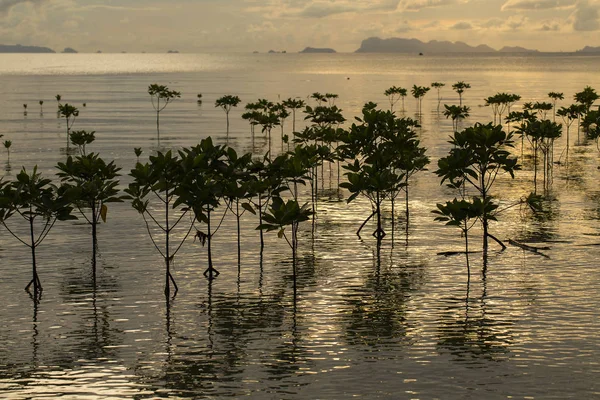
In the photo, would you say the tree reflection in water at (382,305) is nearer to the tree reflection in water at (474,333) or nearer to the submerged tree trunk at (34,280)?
the tree reflection in water at (474,333)

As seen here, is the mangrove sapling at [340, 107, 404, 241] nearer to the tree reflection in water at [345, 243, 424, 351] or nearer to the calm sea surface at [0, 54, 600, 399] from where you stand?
the calm sea surface at [0, 54, 600, 399]

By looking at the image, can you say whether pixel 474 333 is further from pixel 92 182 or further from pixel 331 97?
pixel 331 97

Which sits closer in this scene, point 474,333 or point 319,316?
point 474,333

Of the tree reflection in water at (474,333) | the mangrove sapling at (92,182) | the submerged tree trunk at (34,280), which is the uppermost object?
the mangrove sapling at (92,182)

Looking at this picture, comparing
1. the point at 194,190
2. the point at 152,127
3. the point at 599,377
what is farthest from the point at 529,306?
the point at 152,127

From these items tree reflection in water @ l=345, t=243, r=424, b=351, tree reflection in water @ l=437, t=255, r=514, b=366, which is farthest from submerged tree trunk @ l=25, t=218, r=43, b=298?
tree reflection in water @ l=437, t=255, r=514, b=366

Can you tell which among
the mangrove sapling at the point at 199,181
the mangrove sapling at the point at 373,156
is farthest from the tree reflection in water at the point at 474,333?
the mangrove sapling at the point at 199,181

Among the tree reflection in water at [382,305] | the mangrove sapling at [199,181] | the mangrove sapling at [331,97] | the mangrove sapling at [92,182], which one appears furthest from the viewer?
the mangrove sapling at [331,97]

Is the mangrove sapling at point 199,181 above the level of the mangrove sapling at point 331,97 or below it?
below

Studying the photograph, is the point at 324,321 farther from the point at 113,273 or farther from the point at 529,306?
the point at 113,273

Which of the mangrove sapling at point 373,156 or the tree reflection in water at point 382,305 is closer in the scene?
the tree reflection in water at point 382,305

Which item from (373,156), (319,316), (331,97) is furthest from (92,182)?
(331,97)

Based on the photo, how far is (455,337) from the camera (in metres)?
24.9

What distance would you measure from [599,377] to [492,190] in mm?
35348
